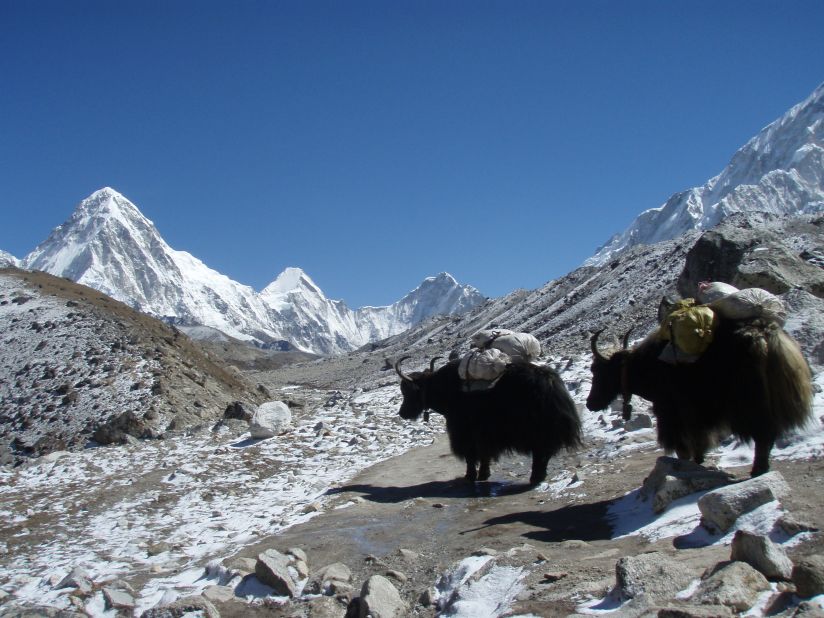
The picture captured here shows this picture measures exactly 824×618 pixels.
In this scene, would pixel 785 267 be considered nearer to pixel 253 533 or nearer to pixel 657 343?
pixel 657 343

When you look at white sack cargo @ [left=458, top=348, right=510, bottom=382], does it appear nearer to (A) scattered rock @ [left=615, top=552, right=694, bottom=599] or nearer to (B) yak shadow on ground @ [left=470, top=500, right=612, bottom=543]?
(B) yak shadow on ground @ [left=470, top=500, right=612, bottom=543]

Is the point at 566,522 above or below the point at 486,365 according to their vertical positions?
below

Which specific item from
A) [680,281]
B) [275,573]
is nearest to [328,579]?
[275,573]

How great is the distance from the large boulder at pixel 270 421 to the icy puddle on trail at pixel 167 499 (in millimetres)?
276

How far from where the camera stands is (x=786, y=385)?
5.74 meters

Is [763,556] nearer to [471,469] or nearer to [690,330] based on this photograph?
[690,330]

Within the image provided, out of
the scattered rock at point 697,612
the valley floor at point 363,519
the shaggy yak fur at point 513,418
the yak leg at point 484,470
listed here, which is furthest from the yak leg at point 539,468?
the scattered rock at point 697,612

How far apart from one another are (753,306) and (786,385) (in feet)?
2.21

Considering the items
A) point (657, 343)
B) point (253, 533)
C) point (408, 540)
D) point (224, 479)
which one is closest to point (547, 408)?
point (657, 343)

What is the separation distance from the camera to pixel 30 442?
15406 mm

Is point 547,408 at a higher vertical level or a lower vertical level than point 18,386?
lower

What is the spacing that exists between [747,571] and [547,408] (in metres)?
4.59

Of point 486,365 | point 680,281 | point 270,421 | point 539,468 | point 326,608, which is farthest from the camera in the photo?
point 680,281

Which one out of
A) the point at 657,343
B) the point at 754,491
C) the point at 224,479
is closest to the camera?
the point at 754,491
